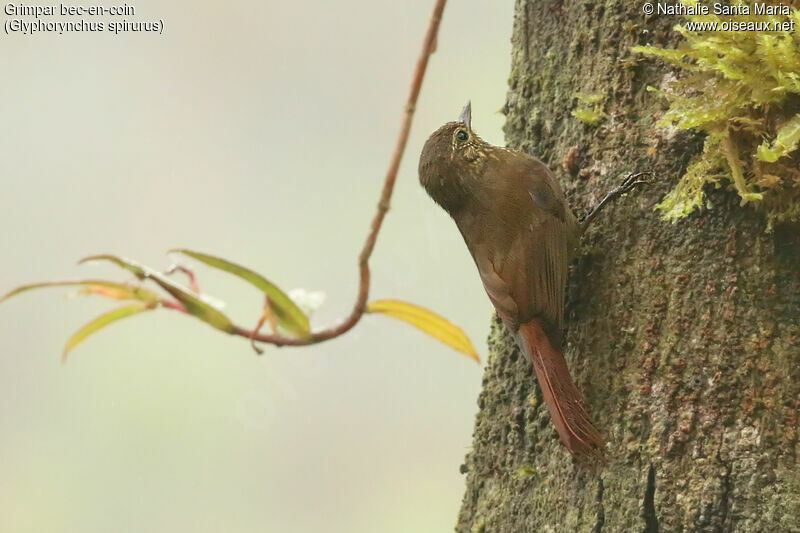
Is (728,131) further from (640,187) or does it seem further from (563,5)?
(563,5)

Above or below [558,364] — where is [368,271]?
above

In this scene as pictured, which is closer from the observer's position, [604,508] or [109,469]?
[604,508]

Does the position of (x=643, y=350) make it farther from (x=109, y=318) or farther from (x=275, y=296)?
(x=109, y=318)

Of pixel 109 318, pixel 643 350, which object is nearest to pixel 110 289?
pixel 109 318

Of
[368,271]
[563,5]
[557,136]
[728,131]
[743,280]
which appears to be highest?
[563,5]

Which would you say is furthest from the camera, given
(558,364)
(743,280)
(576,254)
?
(576,254)

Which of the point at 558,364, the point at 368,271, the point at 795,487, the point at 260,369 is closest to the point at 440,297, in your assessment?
the point at 260,369

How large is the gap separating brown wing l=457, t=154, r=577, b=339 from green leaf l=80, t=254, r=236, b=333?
60 centimetres

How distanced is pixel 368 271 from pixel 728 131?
0.78 metres

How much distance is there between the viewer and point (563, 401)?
1.50m

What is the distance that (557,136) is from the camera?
1.80 meters

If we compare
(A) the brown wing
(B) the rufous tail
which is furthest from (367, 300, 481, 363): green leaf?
(B) the rufous tail

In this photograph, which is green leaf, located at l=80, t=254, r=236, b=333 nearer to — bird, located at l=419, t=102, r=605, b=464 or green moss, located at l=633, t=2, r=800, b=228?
bird, located at l=419, t=102, r=605, b=464

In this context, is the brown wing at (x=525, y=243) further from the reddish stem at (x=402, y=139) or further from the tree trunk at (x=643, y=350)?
the reddish stem at (x=402, y=139)
